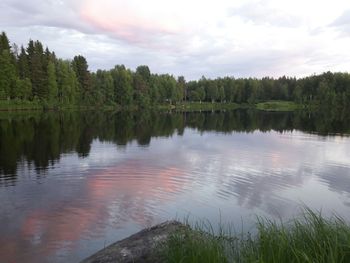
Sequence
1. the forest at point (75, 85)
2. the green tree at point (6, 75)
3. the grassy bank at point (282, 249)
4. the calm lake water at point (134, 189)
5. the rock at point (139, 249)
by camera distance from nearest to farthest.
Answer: the grassy bank at point (282, 249) → the rock at point (139, 249) → the calm lake water at point (134, 189) → the green tree at point (6, 75) → the forest at point (75, 85)

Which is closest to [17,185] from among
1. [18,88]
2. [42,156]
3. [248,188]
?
[42,156]

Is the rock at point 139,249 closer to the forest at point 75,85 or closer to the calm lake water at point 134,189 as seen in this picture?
the calm lake water at point 134,189

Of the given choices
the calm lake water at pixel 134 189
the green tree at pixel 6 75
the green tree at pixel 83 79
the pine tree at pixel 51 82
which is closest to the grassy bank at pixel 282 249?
the calm lake water at pixel 134 189

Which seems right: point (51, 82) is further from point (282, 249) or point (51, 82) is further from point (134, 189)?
point (282, 249)

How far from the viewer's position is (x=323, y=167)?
33.3 metres

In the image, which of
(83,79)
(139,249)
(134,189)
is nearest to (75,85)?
(83,79)

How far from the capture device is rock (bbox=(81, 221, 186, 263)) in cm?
1086

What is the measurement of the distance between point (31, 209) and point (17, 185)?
5.30 meters

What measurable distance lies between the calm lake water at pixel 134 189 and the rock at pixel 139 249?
98.2 inches

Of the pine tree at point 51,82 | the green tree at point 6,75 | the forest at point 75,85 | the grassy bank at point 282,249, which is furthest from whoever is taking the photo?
the pine tree at point 51,82

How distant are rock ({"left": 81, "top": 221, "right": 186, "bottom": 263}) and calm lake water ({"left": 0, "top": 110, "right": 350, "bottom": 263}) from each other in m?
2.49

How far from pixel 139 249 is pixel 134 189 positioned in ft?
40.7

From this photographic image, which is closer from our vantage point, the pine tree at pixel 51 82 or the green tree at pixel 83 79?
the pine tree at pixel 51 82

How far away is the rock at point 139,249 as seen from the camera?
10.9 metres
